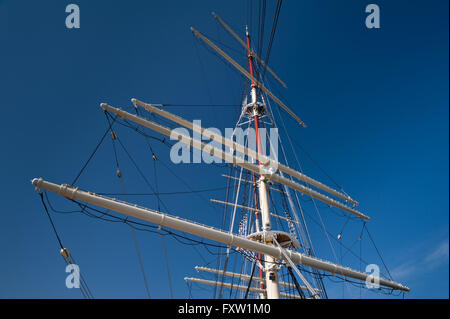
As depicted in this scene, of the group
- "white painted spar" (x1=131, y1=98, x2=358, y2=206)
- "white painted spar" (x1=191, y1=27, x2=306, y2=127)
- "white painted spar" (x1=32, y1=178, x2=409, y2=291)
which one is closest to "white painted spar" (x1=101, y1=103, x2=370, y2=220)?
"white painted spar" (x1=131, y1=98, x2=358, y2=206)

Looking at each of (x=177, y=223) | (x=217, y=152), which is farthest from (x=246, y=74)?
(x=177, y=223)

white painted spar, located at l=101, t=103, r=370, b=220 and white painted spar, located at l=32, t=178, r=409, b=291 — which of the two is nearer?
white painted spar, located at l=32, t=178, r=409, b=291

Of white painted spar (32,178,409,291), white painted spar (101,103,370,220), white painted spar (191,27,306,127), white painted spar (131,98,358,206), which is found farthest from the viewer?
white painted spar (191,27,306,127)

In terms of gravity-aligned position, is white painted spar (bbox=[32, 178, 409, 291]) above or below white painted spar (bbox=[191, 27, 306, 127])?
below

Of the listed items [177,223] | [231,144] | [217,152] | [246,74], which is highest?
[246,74]

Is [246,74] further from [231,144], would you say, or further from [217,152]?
[217,152]

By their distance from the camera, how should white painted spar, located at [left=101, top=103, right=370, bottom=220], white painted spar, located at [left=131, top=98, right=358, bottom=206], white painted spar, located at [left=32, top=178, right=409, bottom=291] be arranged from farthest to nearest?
white painted spar, located at [left=131, top=98, right=358, bottom=206]
white painted spar, located at [left=101, top=103, right=370, bottom=220]
white painted spar, located at [left=32, top=178, right=409, bottom=291]

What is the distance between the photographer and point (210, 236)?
11.3 m

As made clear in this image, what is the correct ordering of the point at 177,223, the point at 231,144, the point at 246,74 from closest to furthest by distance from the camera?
the point at 177,223, the point at 231,144, the point at 246,74

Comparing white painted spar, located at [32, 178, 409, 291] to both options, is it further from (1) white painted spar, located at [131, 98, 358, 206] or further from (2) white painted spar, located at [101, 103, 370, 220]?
(1) white painted spar, located at [131, 98, 358, 206]
